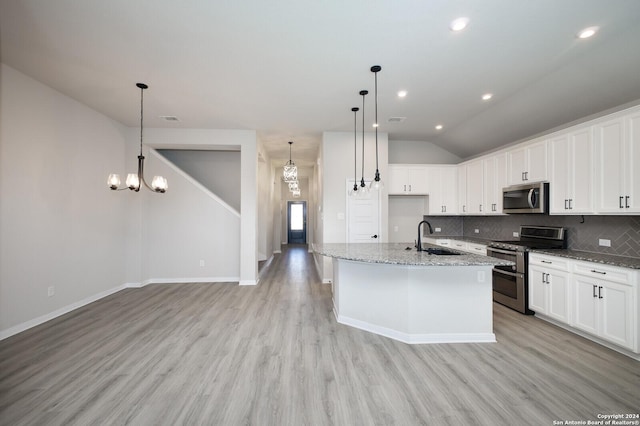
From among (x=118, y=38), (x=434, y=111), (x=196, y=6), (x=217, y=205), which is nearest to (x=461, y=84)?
(x=434, y=111)

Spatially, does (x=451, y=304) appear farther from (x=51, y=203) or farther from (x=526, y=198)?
(x=51, y=203)

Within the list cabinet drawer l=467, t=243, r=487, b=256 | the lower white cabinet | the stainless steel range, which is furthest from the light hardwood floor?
cabinet drawer l=467, t=243, r=487, b=256

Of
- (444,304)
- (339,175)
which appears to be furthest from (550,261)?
(339,175)

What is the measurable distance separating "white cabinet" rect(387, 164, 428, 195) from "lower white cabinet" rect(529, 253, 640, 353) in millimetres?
2420

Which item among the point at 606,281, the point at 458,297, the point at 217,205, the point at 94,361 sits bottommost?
the point at 94,361

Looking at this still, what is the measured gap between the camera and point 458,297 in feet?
9.34

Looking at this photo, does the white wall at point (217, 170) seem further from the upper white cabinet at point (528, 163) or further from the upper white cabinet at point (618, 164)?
the upper white cabinet at point (618, 164)

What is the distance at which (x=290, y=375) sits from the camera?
88.0 inches

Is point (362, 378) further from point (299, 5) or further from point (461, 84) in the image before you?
point (461, 84)

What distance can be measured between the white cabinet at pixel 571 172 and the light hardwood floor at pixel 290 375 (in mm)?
1554

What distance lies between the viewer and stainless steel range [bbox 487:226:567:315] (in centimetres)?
358

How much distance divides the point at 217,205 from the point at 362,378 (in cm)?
431

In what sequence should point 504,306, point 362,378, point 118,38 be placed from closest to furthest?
point 362,378 → point 118,38 → point 504,306

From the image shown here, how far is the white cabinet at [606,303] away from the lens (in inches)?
96.0
